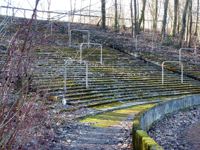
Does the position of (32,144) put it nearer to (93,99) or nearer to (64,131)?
(64,131)

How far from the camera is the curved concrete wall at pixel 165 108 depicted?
35.7 ft

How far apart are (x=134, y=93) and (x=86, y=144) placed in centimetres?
905

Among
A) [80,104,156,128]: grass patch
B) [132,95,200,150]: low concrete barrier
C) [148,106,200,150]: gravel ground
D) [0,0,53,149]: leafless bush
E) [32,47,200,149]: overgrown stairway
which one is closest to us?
[0,0,53,149]: leafless bush

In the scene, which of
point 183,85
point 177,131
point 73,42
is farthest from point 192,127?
point 73,42

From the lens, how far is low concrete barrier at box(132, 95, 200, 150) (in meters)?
6.47

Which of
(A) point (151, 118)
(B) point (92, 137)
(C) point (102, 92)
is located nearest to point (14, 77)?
(B) point (92, 137)

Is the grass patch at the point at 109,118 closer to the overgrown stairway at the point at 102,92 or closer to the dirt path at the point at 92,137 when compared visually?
the overgrown stairway at the point at 102,92

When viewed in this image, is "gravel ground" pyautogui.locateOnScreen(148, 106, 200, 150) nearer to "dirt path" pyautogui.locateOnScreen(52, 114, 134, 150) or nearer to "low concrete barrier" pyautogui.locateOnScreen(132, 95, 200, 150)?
"low concrete barrier" pyautogui.locateOnScreen(132, 95, 200, 150)

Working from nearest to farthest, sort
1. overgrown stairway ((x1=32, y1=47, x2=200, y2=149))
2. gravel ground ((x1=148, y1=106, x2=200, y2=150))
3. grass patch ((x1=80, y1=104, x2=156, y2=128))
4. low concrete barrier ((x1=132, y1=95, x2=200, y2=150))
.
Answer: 1. low concrete barrier ((x1=132, y1=95, x2=200, y2=150))
2. overgrown stairway ((x1=32, y1=47, x2=200, y2=149))
3. grass patch ((x1=80, y1=104, x2=156, y2=128))
4. gravel ground ((x1=148, y1=106, x2=200, y2=150))

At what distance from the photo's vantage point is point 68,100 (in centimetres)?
1300

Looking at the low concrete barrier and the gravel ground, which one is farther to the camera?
the gravel ground

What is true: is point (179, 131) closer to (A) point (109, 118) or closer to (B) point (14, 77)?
(A) point (109, 118)

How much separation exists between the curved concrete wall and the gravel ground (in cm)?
19

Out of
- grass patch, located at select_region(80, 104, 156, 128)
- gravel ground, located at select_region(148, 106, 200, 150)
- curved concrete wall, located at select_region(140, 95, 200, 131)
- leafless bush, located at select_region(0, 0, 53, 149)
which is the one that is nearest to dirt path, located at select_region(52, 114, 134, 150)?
grass patch, located at select_region(80, 104, 156, 128)
